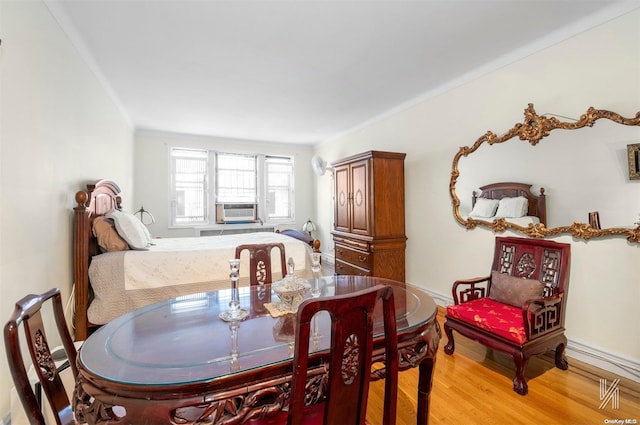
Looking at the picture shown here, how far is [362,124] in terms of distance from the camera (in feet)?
15.6

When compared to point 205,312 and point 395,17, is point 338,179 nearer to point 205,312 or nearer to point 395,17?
point 395,17

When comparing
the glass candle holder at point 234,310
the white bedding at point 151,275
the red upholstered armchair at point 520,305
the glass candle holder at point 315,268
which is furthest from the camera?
the white bedding at point 151,275

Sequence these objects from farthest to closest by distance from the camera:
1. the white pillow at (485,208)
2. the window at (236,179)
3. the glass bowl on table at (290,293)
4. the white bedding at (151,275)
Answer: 1. the window at (236,179)
2. the white pillow at (485,208)
3. the white bedding at (151,275)
4. the glass bowl on table at (290,293)

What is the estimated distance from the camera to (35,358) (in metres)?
0.88

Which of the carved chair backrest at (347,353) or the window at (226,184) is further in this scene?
the window at (226,184)

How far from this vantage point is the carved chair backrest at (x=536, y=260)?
7.00ft

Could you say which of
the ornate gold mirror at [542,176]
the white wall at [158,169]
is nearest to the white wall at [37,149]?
the white wall at [158,169]

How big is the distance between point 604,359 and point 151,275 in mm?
3601

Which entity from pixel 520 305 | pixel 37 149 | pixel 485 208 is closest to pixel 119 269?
pixel 37 149

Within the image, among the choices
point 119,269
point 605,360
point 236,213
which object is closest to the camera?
point 605,360

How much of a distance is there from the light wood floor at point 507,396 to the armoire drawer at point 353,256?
1435mm

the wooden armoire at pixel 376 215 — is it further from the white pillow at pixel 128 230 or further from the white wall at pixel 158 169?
the white wall at pixel 158 169

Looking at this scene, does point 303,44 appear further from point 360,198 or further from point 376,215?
point 376,215

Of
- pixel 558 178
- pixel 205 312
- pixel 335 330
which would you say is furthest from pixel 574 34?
pixel 205 312
